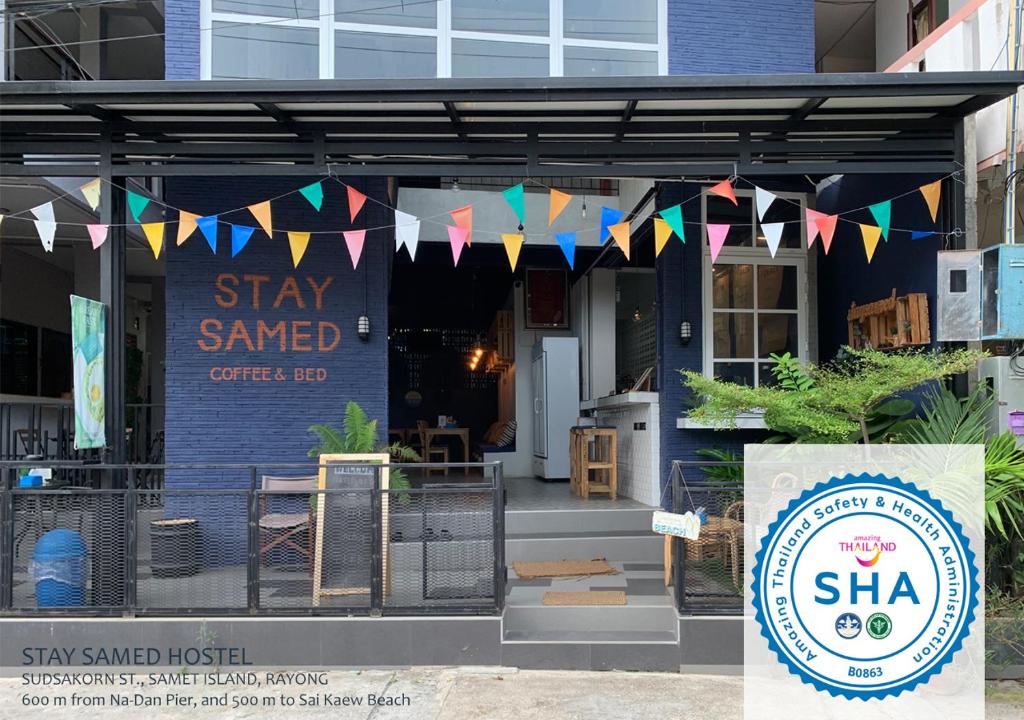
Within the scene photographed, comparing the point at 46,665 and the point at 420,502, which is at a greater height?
the point at 420,502

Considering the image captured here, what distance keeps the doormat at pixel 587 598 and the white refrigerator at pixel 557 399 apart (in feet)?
15.3

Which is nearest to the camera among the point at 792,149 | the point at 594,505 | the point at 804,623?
the point at 804,623

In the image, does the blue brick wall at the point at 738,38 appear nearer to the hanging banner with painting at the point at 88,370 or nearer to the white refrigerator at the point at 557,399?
the white refrigerator at the point at 557,399

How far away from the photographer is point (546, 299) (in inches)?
496

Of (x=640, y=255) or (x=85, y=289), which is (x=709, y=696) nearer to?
(x=640, y=255)

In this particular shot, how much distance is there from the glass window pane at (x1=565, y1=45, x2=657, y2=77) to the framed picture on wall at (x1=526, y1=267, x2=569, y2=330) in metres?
4.09

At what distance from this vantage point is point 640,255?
11258 millimetres

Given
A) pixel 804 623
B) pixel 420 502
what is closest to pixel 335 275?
pixel 420 502

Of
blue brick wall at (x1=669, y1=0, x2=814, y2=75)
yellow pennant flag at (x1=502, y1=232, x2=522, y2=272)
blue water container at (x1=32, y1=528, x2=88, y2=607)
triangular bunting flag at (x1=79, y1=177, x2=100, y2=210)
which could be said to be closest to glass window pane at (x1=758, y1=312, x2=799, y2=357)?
blue brick wall at (x1=669, y1=0, x2=814, y2=75)

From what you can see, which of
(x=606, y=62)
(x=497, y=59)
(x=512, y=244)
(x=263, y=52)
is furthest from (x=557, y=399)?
(x=263, y=52)

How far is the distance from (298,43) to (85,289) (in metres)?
5.73

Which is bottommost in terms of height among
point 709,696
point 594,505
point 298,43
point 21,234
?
point 709,696

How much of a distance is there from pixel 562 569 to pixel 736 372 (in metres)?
3.19

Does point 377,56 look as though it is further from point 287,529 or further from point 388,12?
point 287,529
